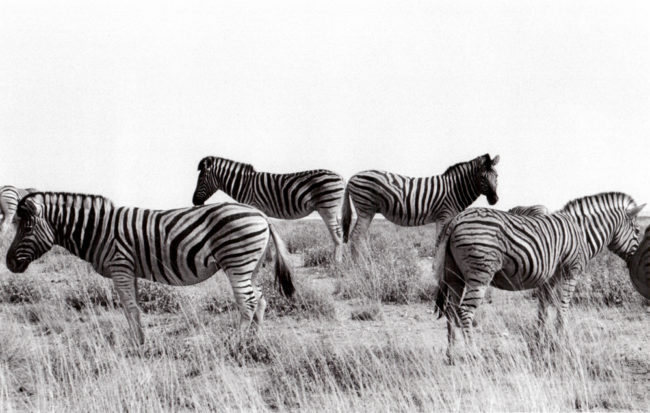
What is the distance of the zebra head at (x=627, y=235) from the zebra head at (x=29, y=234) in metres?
6.94

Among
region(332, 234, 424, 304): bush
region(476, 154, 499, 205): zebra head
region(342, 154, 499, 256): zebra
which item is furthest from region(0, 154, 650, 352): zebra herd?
region(342, 154, 499, 256): zebra

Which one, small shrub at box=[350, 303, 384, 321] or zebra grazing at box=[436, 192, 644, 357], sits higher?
zebra grazing at box=[436, 192, 644, 357]

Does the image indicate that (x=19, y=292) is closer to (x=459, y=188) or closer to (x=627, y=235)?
(x=459, y=188)

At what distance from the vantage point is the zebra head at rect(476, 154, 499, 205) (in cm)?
1216

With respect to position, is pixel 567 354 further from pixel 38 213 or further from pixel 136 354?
pixel 38 213

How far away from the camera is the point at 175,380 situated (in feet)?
19.5

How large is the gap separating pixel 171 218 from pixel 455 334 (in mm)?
3532

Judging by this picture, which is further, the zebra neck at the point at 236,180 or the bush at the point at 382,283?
the zebra neck at the point at 236,180

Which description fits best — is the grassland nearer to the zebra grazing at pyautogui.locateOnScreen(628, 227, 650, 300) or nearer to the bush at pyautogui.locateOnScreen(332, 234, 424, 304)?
the bush at pyautogui.locateOnScreen(332, 234, 424, 304)

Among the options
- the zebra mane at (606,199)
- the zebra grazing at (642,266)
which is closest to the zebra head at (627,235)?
the zebra mane at (606,199)

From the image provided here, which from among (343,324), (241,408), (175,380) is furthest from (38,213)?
(343,324)

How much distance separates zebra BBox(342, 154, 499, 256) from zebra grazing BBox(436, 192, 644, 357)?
15.8 ft

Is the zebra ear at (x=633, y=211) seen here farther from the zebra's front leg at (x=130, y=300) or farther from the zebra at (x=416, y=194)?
the zebra's front leg at (x=130, y=300)

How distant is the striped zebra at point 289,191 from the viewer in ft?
46.3
